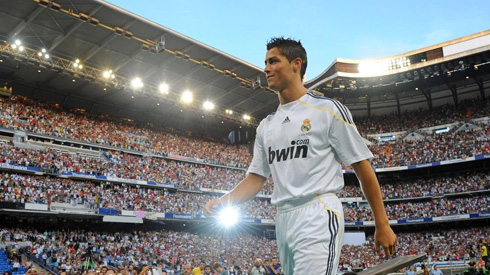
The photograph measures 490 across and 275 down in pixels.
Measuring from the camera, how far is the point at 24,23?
99.8 feet

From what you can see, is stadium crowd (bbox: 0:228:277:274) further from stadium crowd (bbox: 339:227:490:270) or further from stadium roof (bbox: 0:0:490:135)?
stadium roof (bbox: 0:0:490:135)

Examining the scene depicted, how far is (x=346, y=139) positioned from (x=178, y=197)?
38407 mm

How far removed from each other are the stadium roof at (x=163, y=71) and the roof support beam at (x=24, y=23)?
7 cm

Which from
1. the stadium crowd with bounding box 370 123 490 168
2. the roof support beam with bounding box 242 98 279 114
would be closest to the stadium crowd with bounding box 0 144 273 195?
the roof support beam with bounding box 242 98 279 114

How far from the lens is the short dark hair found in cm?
324

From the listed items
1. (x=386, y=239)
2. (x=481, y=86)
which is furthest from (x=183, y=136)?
(x=386, y=239)

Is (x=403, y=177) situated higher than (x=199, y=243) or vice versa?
(x=403, y=177)

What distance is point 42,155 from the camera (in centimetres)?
3303

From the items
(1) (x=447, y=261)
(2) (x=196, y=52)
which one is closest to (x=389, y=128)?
(1) (x=447, y=261)

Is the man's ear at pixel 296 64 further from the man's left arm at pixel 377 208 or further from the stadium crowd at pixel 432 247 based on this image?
the stadium crowd at pixel 432 247

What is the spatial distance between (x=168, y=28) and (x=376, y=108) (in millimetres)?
31371

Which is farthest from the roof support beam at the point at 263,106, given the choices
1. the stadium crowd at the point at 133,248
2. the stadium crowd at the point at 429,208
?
the stadium crowd at the point at 133,248

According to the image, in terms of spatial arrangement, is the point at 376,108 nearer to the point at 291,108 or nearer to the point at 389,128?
the point at 389,128

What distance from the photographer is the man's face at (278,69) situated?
3.23 metres
